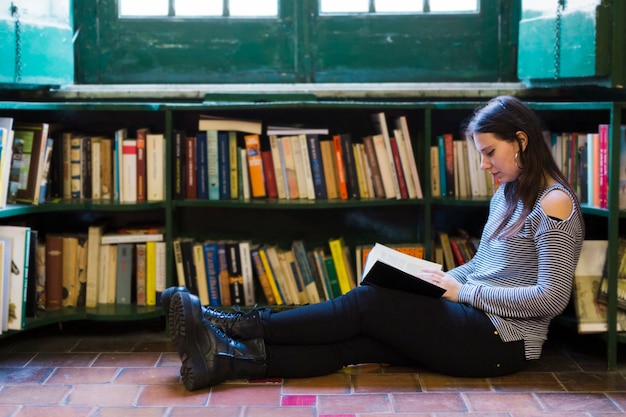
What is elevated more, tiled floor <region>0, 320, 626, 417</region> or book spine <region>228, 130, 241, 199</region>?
book spine <region>228, 130, 241, 199</region>

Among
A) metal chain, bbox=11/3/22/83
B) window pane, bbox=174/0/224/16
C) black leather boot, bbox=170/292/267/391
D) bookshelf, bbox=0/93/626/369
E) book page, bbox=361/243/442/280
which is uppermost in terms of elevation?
window pane, bbox=174/0/224/16

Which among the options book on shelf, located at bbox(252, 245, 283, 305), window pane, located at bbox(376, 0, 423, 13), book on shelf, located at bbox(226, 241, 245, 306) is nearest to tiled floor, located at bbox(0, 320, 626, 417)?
book on shelf, located at bbox(226, 241, 245, 306)

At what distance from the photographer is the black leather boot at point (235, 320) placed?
9.74 feet

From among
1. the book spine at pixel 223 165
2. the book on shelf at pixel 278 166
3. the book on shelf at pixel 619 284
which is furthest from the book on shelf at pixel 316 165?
the book on shelf at pixel 619 284

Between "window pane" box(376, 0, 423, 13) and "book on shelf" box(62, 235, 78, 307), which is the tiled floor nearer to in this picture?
"book on shelf" box(62, 235, 78, 307)

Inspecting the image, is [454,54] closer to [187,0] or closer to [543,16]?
[543,16]

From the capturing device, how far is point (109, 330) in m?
3.71

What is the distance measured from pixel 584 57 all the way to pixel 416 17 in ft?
3.39

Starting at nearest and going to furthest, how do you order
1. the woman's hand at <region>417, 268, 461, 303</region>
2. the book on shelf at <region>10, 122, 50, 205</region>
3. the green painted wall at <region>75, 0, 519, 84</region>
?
the woman's hand at <region>417, 268, 461, 303</region> < the book on shelf at <region>10, 122, 50, 205</region> < the green painted wall at <region>75, 0, 519, 84</region>

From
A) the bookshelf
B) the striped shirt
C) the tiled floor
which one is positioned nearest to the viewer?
the tiled floor

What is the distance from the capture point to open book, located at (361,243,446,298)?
111 inches

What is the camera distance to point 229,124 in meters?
3.59

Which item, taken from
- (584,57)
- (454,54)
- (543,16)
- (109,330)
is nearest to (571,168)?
(584,57)

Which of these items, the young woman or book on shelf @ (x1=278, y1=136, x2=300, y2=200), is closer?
the young woman
